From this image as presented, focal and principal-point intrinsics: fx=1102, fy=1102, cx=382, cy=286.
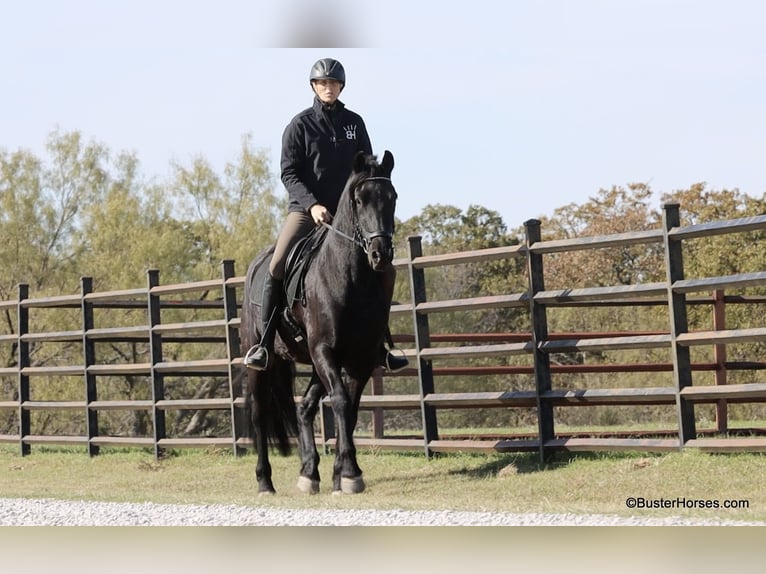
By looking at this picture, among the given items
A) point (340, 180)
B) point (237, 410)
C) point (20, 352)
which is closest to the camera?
point (340, 180)

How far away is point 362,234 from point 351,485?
192 centimetres

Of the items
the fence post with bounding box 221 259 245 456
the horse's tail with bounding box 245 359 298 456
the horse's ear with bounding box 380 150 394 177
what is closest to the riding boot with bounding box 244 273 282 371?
the horse's tail with bounding box 245 359 298 456

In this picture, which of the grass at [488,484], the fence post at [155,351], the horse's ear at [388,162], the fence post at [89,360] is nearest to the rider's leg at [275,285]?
the grass at [488,484]

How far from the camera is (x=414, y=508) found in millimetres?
6891

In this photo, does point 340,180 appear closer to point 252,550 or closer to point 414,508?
point 414,508

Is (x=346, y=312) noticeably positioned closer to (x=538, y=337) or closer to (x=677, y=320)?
(x=538, y=337)

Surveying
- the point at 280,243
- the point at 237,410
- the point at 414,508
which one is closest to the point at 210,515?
the point at 414,508

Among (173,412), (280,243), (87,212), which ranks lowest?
(173,412)

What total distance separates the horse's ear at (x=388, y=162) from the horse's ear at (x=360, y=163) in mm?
135

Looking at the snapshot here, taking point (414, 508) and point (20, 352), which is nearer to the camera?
point (414, 508)

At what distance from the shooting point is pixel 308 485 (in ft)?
29.8

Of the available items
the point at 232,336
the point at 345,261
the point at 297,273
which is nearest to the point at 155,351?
the point at 232,336

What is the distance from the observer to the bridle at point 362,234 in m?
7.82

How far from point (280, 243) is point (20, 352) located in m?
8.95
